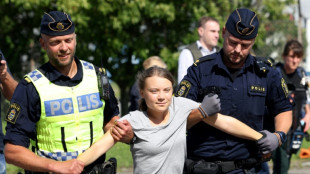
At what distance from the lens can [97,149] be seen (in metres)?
3.60

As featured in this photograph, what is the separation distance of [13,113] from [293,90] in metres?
4.52

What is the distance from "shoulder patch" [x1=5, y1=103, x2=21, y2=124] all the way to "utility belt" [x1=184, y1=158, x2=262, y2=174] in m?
1.25

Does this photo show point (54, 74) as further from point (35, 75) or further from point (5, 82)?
point (5, 82)

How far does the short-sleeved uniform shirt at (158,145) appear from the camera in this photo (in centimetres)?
378

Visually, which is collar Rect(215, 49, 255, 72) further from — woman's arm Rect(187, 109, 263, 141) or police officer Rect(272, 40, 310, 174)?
police officer Rect(272, 40, 310, 174)

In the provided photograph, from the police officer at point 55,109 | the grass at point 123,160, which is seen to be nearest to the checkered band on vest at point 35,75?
the police officer at point 55,109

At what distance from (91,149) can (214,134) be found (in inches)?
37.6

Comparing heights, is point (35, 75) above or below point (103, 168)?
above

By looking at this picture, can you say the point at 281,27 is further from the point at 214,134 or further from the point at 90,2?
the point at 214,134

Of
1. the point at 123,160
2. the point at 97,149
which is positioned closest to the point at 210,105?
the point at 97,149

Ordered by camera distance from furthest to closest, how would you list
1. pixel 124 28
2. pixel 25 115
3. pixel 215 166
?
pixel 124 28, pixel 215 166, pixel 25 115

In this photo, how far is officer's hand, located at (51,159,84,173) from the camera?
3416mm

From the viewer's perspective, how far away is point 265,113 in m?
4.46

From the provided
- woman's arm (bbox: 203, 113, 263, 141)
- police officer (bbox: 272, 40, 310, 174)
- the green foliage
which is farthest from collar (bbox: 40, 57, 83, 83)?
the green foliage
